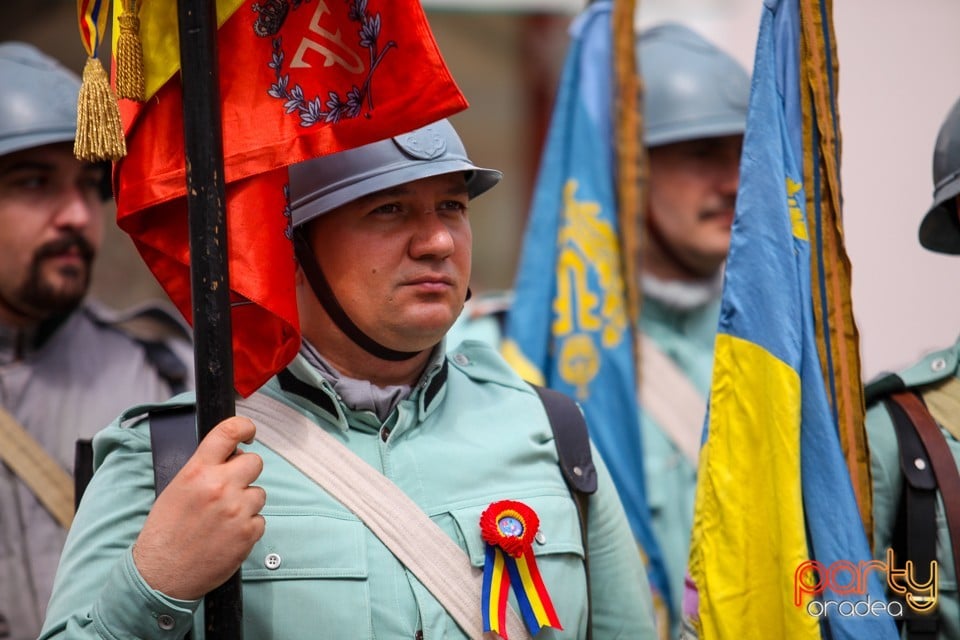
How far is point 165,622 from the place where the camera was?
2.46 metres

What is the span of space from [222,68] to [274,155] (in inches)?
9.4

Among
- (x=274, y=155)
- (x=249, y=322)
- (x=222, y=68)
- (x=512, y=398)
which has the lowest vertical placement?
(x=512, y=398)

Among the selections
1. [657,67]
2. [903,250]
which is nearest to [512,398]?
[903,250]

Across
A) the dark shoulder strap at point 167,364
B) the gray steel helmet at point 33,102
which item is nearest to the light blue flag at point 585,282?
the dark shoulder strap at point 167,364

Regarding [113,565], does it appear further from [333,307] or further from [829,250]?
[829,250]

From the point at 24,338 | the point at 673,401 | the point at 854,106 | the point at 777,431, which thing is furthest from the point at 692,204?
the point at 24,338

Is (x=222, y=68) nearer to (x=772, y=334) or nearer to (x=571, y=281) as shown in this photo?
(x=772, y=334)

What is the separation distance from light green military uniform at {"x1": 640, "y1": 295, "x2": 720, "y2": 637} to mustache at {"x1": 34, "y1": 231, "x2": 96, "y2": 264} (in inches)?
84.2

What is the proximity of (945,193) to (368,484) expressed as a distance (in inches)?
70.9

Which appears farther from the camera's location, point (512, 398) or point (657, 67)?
point (657, 67)

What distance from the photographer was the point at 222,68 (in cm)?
276

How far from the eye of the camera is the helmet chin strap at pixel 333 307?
2.96 m

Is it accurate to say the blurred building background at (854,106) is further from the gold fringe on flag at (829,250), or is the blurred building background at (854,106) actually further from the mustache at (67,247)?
the mustache at (67,247)

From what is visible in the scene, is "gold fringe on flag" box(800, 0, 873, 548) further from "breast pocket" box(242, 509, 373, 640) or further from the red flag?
"breast pocket" box(242, 509, 373, 640)
